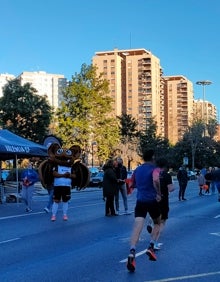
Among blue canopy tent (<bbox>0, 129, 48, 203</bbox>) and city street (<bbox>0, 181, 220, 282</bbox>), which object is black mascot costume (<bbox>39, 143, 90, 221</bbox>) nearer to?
city street (<bbox>0, 181, 220, 282</bbox>)

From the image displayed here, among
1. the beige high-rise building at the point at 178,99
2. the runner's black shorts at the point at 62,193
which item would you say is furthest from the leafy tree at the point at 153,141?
the runner's black shorts at the point at 62,193

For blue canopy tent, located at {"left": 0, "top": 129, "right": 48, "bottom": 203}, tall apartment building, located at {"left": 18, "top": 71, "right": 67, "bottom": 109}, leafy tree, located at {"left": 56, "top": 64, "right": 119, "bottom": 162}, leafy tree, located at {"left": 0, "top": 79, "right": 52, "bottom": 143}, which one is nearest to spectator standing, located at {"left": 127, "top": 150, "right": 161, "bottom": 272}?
blue canopy tent, located at {"left": 0, "top": 129, "right": 48, "bottom": 203}

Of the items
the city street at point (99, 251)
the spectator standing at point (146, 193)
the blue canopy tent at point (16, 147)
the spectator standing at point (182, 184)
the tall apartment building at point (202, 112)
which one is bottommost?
the city street at point (99, 251)

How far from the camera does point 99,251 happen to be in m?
9.32

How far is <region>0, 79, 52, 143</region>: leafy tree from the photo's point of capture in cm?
4809

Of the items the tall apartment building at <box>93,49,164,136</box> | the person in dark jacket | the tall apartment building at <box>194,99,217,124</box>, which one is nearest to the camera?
the person in dark jacket

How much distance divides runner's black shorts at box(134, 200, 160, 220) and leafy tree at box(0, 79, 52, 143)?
40.1 metres

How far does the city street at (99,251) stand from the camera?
729cm

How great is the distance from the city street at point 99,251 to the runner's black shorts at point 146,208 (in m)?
0.78

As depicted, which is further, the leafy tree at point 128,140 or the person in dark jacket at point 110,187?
the leafy tree at point 128,140

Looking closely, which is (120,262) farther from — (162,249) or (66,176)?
(66,176)

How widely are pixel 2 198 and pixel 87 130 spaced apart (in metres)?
34.9

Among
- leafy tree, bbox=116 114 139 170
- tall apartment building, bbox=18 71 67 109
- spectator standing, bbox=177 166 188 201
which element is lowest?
spectator standing, bbox=177 166 188 201

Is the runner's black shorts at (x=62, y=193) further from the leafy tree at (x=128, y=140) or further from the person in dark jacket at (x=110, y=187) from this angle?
the leafy tree at (x=128, y=140)
